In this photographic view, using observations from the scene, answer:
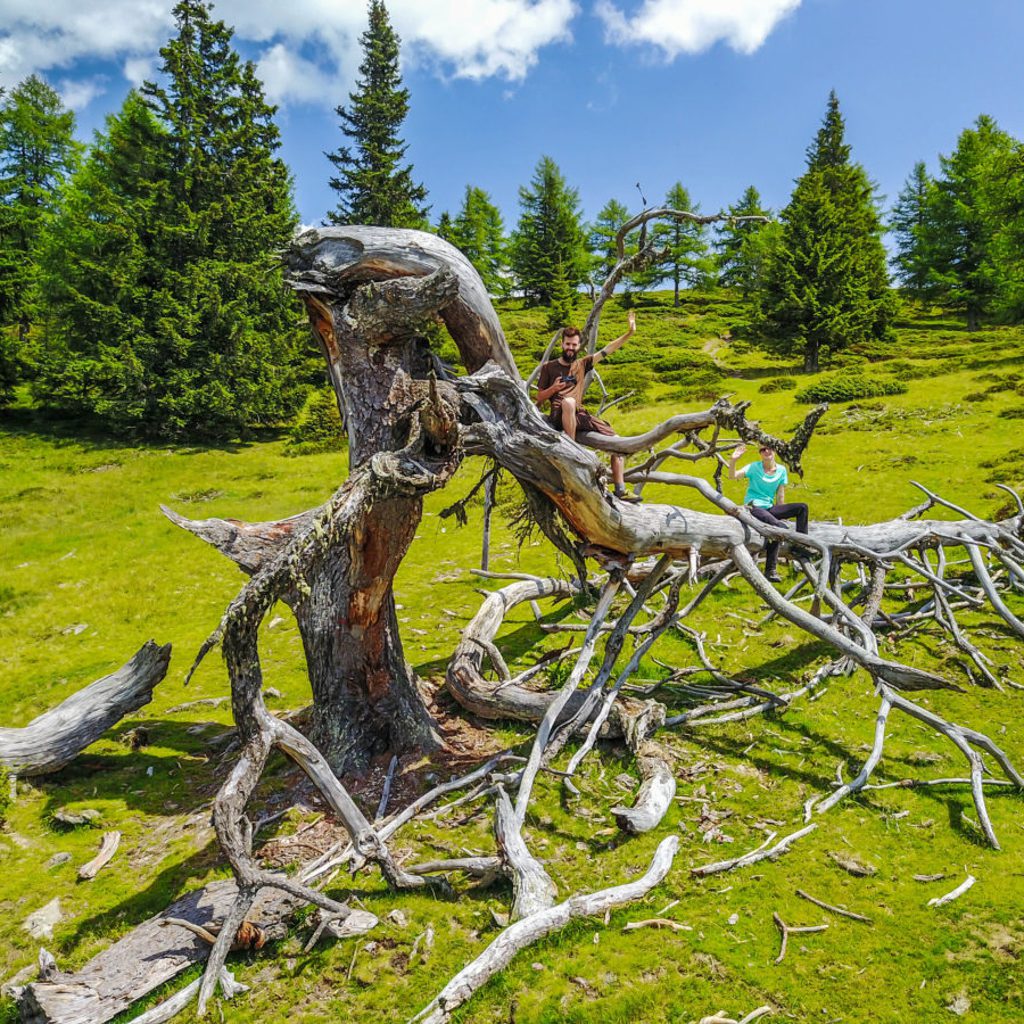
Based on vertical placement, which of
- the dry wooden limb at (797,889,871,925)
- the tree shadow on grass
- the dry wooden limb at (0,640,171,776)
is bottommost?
the dry wooden limb at (797,889,871,925)

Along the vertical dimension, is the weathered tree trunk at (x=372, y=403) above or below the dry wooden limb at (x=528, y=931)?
above

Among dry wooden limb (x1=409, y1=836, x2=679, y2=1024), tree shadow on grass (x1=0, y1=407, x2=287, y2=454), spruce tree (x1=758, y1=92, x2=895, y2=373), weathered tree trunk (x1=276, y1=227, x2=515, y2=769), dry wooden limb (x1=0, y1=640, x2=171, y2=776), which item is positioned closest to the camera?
dry wooden limb (x1=409, y1=836, x2=679, y2=1024)

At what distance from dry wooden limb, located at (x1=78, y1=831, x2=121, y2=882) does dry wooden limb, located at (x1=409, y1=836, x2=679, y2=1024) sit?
13.0 feet

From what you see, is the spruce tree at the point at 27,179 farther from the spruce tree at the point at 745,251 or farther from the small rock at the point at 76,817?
the spruce tree at the point at 745,251

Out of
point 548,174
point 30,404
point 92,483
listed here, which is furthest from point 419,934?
point 548,174

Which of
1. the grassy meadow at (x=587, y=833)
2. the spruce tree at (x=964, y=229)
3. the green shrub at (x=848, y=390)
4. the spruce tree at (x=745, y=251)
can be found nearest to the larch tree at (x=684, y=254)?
the spruce tree at (x=745, y=251)

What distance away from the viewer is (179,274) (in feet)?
98.9

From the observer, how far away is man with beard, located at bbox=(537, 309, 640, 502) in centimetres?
703

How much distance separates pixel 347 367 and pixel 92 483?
21.9 meters

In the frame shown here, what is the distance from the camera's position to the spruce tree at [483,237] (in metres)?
59.9

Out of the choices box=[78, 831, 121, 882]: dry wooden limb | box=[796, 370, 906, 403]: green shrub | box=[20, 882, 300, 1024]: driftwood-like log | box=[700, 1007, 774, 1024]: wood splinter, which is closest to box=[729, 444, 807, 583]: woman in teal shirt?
box=[700, 1007, 774, 1024]: wood splinter

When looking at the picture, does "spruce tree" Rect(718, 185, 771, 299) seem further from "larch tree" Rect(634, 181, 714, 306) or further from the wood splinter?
the wood splinter

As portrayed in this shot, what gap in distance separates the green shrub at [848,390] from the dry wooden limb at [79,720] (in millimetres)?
26925

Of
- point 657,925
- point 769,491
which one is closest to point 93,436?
point 769,491
